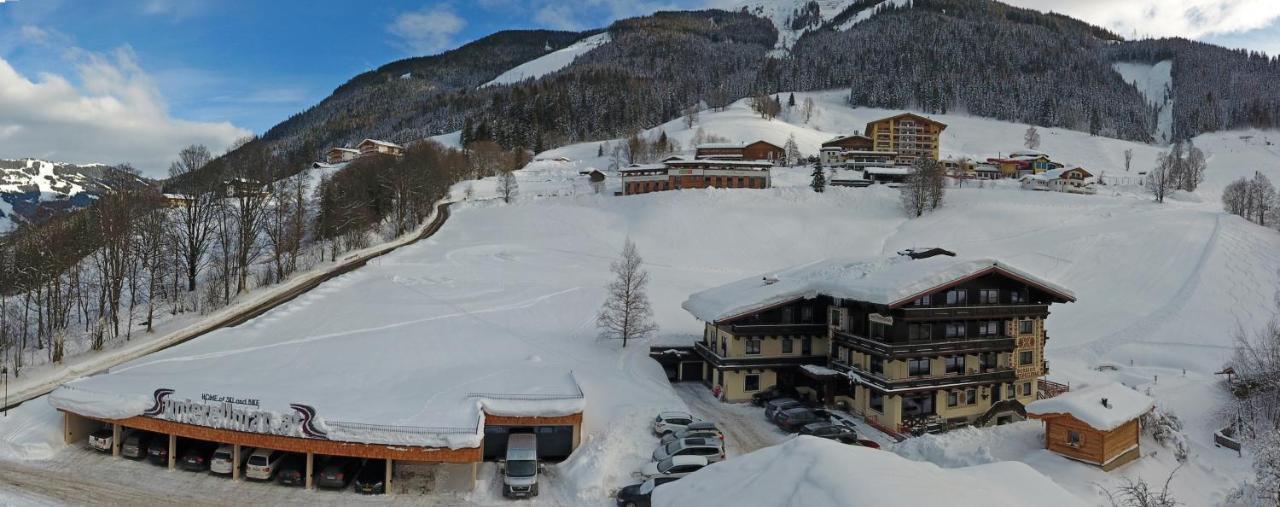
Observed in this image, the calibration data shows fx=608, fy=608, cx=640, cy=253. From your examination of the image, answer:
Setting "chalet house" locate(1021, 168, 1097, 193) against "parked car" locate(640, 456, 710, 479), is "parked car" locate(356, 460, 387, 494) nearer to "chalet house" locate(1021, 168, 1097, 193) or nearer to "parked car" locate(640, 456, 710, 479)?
"parked car" locate(640, 456, 710, 479)

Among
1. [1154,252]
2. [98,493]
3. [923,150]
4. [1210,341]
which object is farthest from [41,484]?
[923,150]

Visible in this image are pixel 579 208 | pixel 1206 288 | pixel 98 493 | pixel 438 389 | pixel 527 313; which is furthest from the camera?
pixel 579 208

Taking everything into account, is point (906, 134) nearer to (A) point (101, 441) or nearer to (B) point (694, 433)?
(B) point (694, 433)

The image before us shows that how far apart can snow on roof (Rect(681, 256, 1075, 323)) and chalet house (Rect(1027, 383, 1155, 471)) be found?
6.22 meters

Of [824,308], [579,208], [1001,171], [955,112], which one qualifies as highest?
[955,112]

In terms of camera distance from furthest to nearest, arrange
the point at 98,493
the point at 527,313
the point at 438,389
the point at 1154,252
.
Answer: the point at 1154,252 → the point at 527,313 → the point at 438,389 → the point at 98,493

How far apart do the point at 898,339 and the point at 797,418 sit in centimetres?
578

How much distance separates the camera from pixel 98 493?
725 inches

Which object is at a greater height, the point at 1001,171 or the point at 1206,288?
the point at 1001,171

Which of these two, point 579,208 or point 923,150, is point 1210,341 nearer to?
point 579,208

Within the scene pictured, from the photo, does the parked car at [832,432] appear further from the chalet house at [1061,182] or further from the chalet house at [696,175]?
the chalet house at [1061,182]


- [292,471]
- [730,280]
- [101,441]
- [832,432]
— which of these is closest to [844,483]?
[832,432]

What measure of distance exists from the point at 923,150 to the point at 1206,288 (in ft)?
267

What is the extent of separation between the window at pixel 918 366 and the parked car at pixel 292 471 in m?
23.7
